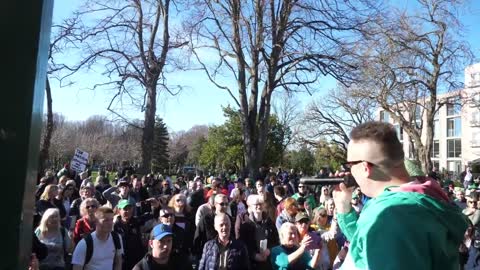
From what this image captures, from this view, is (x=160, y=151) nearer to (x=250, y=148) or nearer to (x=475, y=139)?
(x=250, y=148)

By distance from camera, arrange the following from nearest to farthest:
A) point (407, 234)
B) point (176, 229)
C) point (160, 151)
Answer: point (407, 234), point (176, 229), point (160, 151)

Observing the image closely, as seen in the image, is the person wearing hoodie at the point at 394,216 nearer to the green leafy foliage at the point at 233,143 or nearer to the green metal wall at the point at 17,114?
the green metal wall at the point at 17,114

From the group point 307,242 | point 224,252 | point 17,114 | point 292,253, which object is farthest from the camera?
point 224,252

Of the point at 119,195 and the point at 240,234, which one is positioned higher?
the point at 119,195

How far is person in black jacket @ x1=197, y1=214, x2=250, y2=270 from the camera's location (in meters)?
6.05

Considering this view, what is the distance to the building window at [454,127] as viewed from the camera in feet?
251

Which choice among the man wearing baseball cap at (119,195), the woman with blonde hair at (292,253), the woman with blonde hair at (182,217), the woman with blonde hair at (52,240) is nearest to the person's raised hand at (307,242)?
the woman with blonde hair at (292,253)

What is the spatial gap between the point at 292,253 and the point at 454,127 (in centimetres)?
7934

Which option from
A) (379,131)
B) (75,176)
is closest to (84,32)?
(75,176)

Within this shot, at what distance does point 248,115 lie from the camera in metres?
21.2

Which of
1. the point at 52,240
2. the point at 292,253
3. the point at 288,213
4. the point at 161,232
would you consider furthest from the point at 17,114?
the point at 288,213

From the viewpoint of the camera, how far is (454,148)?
7712cm

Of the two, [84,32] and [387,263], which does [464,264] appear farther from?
[84,32]

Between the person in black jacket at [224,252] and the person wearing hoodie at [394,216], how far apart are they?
4.21 meters
